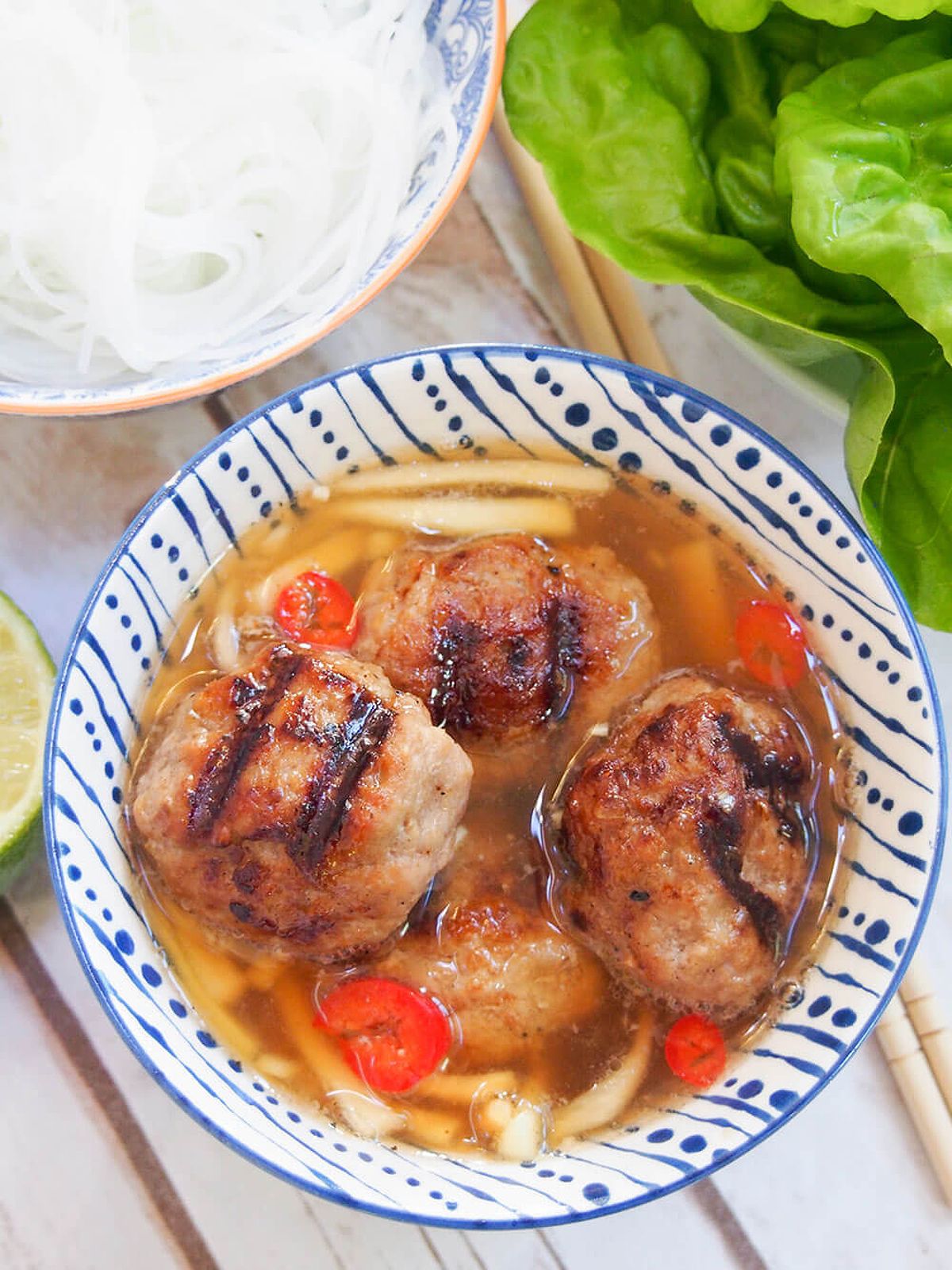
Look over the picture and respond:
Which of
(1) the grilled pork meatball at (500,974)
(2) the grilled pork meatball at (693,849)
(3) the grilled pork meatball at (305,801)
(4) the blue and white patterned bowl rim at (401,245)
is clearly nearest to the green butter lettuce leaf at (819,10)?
(4) the blue and white patterned bowl rim at (401,245)

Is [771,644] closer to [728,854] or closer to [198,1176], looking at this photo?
[728,854]

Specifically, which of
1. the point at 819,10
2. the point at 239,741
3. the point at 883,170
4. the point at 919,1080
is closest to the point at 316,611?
the point at 239,741

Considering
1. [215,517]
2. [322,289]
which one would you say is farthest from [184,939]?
[322,289]

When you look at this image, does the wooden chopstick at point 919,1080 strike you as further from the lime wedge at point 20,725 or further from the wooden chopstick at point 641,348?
the lime wedge at point 20,725

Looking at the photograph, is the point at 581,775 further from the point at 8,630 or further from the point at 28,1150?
the point at 28,1150

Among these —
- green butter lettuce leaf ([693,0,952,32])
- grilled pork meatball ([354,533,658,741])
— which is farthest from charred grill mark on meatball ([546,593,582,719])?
green butter lettuce leaf ([693,0,952,32])
